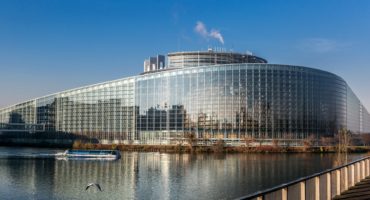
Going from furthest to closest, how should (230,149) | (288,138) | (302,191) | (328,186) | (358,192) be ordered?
(288,138) → (230,149) → (358,192) → (328,186) → (302,191)

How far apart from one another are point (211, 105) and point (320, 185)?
99.7 metres

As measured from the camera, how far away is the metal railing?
34.4ft

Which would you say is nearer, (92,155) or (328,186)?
(328,186)

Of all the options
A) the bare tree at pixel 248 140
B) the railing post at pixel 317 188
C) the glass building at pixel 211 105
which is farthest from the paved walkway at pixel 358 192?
the glass building at pixel 211 105

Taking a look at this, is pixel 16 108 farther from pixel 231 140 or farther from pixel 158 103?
pixel 231 140

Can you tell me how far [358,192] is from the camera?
17.8 m

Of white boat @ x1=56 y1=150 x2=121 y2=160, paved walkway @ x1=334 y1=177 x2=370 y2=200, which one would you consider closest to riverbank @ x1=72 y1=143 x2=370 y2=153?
white boat @ x1=56 y1=150 x2=121 y2=160

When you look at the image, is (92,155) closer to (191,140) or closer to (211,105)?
(191,140)

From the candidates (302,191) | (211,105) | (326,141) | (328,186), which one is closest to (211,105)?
(211,105)

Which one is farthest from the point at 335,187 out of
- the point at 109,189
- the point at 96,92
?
the point at 96,92

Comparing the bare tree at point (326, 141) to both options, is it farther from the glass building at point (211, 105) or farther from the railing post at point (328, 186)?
the railing post at point (328, 186)

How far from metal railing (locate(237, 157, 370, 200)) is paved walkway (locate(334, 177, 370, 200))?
196mm

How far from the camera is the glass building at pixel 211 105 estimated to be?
112 metres

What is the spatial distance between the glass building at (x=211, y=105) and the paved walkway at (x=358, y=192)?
89669 millimetres
